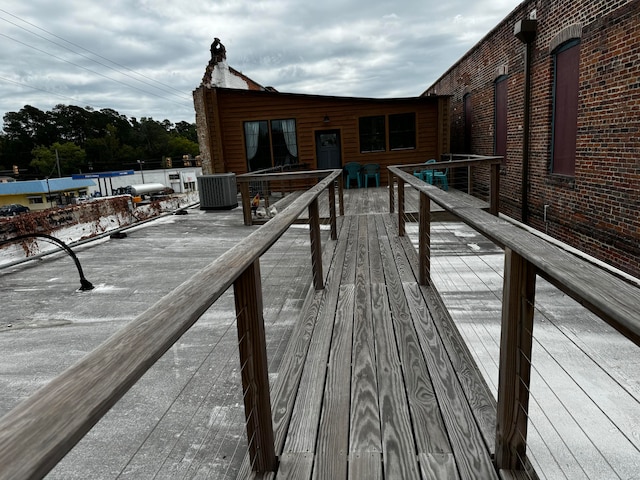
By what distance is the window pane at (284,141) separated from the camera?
43.3 ft

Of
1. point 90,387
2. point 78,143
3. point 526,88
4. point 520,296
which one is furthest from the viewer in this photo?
point 78,143

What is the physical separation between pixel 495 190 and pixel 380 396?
17.0ft

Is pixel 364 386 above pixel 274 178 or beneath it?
beneath

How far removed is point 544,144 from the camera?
7.87m

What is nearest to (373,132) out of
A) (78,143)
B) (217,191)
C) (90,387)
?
(217,191)

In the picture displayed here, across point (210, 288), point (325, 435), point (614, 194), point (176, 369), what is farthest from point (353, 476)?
point (614, 194)

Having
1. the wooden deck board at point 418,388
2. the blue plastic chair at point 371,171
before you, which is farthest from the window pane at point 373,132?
the wooden deck board at point 418,388

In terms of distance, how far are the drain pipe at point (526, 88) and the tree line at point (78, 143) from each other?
72.2 metres

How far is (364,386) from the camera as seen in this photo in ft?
7.13

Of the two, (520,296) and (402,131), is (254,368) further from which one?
(402,131)

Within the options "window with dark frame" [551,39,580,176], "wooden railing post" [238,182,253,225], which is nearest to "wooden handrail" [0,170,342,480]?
"wooden railing post" [238,182,253,225]

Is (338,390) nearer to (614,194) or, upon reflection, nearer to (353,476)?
(353,476)

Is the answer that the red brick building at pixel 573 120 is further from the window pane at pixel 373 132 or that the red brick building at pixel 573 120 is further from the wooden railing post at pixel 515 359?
the wooden railing post at pixel 515 359

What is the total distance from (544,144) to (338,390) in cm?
742
